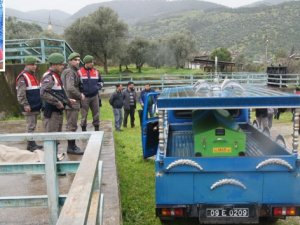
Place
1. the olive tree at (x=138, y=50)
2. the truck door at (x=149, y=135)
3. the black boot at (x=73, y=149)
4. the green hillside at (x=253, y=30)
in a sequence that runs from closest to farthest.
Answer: the black boot at (x=73, y=149), the truck door at (x=149, y=135), the olive tree at (x=138, y=50), the green hillside at (x=253, y=30)

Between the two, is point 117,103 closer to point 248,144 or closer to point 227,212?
point 248,144

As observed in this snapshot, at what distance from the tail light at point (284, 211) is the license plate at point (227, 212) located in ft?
1.04

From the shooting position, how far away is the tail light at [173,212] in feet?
15.7

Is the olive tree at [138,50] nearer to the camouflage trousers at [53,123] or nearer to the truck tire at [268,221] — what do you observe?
the camouflage trousers at [53,123]

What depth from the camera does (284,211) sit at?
187 inches

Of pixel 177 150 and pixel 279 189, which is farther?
pixel 177 150

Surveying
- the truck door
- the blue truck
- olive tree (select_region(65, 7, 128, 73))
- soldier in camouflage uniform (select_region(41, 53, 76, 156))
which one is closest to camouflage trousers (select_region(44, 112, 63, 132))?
soldier in camouflage uniform (select_region(41, 53, 76, 156))

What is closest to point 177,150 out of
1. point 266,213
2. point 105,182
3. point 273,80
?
point 105,182

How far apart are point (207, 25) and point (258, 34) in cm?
2633

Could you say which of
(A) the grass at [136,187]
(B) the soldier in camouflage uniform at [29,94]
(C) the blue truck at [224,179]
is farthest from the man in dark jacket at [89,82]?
(C) the blue truck at [224,179]

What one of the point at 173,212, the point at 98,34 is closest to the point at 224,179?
the point at 173,212

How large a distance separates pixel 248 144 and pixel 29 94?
3.46 meters

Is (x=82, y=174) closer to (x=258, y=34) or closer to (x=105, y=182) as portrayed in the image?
(x=105, y=182)

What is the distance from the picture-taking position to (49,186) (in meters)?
3.49
